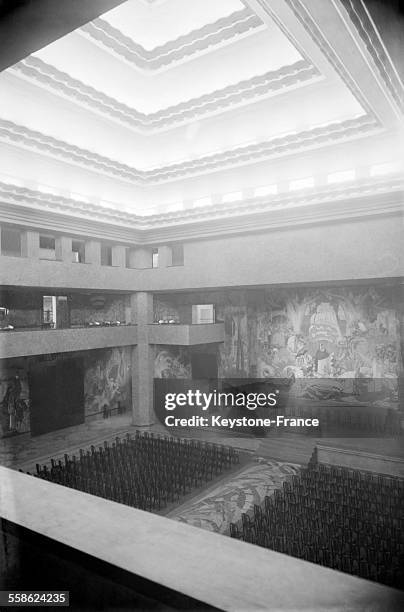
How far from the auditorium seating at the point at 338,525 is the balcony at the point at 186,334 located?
4824mm

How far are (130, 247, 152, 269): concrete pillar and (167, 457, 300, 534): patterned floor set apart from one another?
5751 millimetres

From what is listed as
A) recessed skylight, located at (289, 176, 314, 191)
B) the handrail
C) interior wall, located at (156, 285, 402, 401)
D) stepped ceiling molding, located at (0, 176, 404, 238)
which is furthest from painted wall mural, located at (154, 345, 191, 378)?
the handrail

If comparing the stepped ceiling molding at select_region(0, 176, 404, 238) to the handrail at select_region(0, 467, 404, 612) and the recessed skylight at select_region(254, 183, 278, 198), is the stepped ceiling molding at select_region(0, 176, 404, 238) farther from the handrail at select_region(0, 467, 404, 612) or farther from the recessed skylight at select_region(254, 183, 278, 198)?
the handrail at select_region(0, 467, 404, 612)

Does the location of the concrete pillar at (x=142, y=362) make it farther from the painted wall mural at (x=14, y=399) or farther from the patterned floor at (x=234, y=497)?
the patterned floor at (x=234, y=497)

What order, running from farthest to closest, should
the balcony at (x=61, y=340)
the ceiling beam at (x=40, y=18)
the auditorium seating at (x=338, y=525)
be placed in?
the balcony at (x=61, y=340), the auditorium seating at (x=338, y=525), the ceiling beam at (x=40, y=18)

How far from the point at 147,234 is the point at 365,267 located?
5.40 m

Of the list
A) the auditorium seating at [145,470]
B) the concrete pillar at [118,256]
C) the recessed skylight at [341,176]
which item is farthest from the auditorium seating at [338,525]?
the concrete pillar at [118,256]

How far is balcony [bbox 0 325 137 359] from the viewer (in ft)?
29.6

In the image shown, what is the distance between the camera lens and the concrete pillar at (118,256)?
11.3 meters

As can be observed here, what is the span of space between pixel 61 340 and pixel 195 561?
944 centimetres

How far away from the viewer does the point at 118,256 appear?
37.1 ft

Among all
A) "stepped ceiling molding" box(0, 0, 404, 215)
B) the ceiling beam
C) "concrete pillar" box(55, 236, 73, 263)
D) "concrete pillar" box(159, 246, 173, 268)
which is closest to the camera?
the ceiling beam

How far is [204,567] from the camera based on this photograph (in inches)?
43.5

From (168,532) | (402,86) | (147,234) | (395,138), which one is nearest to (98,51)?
(147,234)
